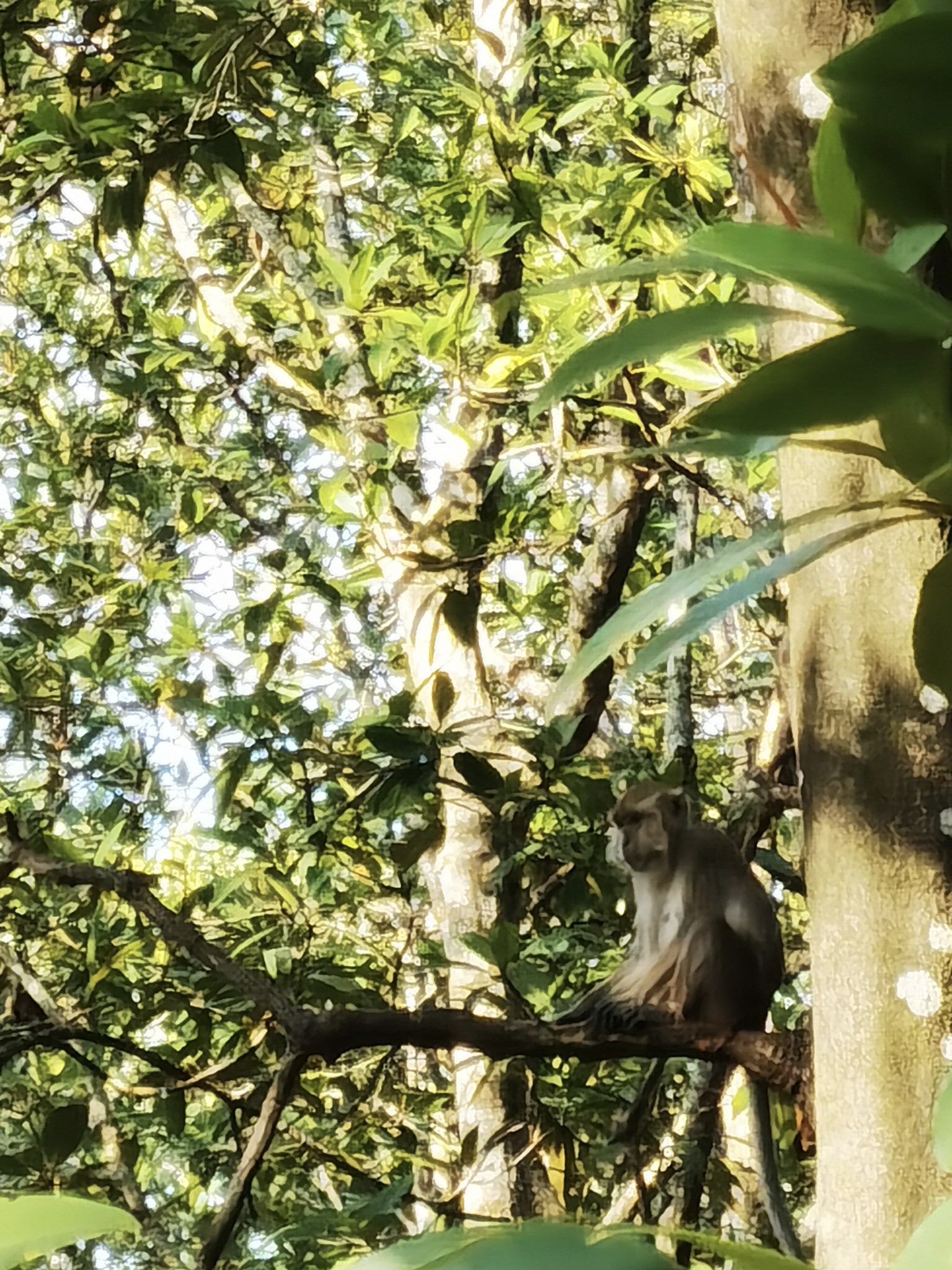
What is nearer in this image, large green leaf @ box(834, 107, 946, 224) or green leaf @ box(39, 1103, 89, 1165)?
large green leaf @ box(834, 107, 946, 224)

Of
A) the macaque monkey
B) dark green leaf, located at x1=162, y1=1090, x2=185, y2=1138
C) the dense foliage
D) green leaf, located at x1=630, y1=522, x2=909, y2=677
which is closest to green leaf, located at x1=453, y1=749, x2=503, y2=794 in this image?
the dense foliage

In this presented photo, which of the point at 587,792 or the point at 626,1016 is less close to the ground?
the point at 587,792

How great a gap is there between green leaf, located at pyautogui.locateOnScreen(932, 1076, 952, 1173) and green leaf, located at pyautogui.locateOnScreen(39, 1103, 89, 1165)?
677 millimetres

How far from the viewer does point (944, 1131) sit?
0.60ft

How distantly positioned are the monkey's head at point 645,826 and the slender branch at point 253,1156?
1.07 meters

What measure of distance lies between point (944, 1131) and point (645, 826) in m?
1.47

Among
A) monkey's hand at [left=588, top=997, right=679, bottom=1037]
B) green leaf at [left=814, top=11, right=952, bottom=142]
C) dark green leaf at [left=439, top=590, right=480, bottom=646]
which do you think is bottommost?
monkey's hand at [left=588, top=997, right=679, bottom=1037]

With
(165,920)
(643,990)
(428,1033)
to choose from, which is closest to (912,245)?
(428,1033)

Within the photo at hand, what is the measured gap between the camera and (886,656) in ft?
1.31

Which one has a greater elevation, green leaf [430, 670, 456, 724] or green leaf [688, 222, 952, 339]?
green leaf [430, 670, 456, 724]

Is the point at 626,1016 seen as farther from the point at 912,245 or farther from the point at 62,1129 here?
the point at 912,245

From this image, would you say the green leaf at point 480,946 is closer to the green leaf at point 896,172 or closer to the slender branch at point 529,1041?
the slender branch at point 529,1041

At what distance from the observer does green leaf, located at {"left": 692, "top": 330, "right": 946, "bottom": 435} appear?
0.22m

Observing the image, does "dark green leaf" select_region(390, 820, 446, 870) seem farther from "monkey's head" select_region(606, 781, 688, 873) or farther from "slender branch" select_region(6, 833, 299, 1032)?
"monkey's head" select_region(606, 781, 688, 873)
